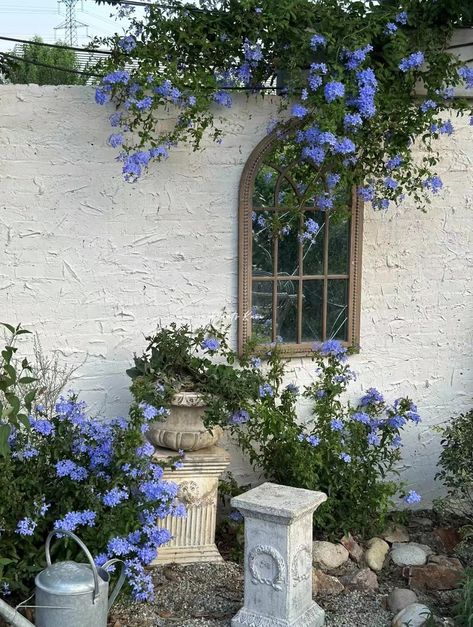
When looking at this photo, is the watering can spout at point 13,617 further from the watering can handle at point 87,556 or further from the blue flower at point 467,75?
the blue flower at point 467,75

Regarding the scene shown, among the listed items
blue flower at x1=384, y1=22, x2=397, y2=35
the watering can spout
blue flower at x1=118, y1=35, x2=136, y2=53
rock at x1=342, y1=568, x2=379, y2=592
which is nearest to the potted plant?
rock at x1=342, y1=568, x2=379, y2=592

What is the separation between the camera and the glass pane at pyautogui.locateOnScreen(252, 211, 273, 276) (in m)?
5.10

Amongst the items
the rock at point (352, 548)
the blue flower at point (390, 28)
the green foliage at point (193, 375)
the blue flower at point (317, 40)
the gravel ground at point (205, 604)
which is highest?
the blue flower at point (390, 28)

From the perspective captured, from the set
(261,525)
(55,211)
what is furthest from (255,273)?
(261,525)

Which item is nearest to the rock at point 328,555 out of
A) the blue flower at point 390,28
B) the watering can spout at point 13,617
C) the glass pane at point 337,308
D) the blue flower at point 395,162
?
the glass pane at point 337,308

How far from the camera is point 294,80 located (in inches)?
189

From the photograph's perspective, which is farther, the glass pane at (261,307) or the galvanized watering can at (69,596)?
the glass pane at (261,307)

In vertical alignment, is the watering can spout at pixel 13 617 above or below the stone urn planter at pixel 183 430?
below

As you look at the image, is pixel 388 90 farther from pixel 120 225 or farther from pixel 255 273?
pixel 120 225

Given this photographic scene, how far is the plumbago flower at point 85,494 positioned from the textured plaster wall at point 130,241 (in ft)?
2.82

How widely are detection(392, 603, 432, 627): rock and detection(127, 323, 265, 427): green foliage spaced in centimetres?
130

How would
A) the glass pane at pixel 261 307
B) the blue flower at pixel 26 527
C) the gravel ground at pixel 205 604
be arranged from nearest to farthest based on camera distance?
1. the blue flower at pixel 26 527
2. the gravel ground at pixel 205 604
3. the glass pane at pixel 261 307

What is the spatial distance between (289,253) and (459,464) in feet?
5.22

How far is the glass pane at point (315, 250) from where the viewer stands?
17.2 feet
